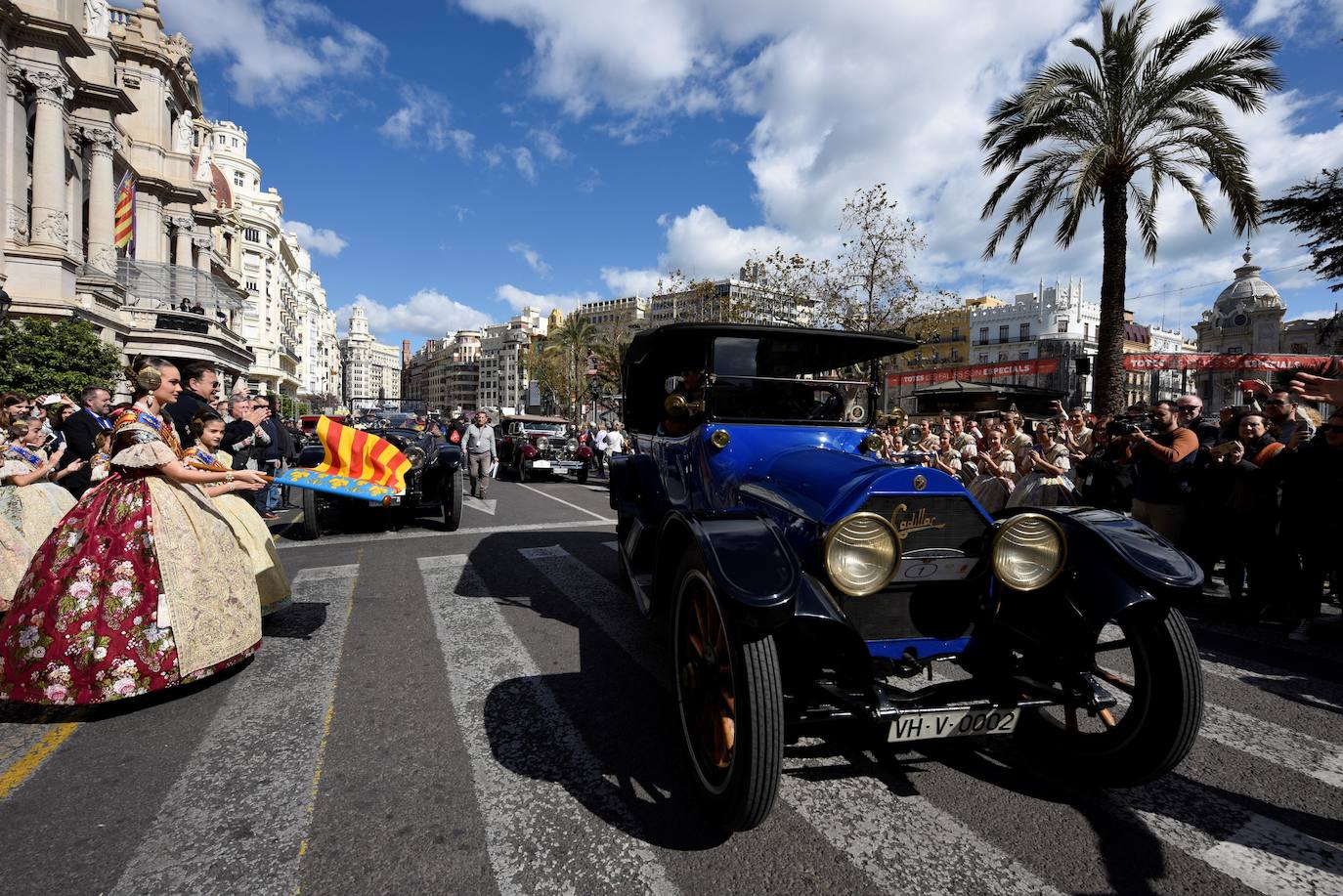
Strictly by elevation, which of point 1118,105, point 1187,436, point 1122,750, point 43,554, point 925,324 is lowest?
point 1122,750

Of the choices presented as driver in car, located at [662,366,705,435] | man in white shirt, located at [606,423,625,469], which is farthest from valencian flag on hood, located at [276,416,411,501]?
man in white shirt, located at [606,423,625,469]

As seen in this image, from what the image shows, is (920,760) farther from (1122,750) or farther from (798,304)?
(798,304)

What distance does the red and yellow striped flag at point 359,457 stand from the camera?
834 cm

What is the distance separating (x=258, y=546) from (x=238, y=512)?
307mm

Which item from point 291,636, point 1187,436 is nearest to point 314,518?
point 291,636

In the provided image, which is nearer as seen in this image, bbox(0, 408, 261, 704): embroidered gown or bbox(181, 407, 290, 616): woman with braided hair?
bbox(0, 408, 261, 704): embroidered gown

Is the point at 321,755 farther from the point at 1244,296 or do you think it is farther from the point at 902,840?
the point at 1244,296

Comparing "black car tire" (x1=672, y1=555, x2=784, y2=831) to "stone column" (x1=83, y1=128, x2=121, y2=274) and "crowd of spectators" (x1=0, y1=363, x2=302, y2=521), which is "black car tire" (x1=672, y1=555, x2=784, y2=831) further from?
"stone column" (x1=83, y1=128, x2=121, y2=274)

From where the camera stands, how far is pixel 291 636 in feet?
15.2

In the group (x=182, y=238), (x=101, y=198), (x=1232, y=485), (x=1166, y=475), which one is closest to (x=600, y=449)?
(x=1166, y=475)

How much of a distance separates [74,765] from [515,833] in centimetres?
211

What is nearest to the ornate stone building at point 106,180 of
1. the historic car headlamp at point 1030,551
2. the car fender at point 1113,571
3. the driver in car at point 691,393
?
the driver in car at point 691,393

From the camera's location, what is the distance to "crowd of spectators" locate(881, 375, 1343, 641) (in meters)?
5.02

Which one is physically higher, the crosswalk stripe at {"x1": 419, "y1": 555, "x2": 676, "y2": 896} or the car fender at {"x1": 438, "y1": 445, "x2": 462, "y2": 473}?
the car fender at {"x1": 438, "y1": 445, "x2": 462, "y2": 473}
